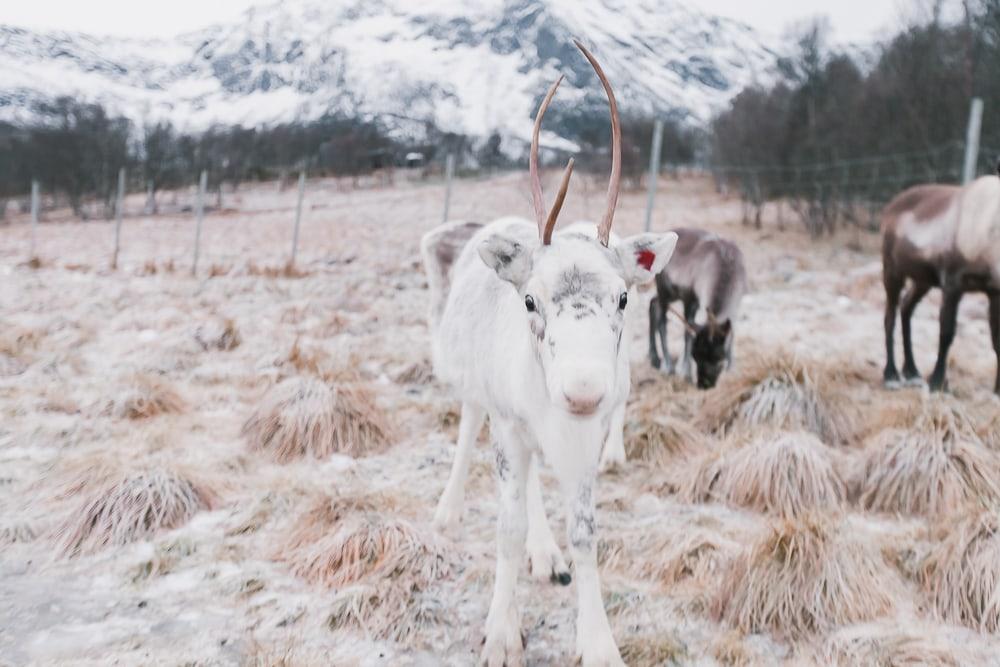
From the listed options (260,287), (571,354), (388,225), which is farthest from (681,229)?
(388,225)

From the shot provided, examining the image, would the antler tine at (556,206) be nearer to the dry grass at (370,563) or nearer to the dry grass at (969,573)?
the dry grass at (370,563)

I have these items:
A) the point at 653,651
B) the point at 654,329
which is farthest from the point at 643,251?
the point at 654,329

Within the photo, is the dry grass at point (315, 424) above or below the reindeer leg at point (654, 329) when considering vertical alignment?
below

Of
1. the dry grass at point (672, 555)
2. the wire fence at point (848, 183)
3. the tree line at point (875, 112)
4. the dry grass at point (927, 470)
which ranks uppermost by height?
the tree line at point (875, 112)

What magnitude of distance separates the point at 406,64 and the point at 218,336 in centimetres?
7118

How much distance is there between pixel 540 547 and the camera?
289 cm

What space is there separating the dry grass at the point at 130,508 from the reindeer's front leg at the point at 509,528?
165 centimetres

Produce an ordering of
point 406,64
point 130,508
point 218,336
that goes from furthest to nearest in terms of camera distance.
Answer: point 406,64 < point 218,336 < point 130,508

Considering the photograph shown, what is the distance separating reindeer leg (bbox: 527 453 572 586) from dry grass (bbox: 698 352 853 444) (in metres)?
1.77

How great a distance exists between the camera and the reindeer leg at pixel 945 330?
499 centimetres

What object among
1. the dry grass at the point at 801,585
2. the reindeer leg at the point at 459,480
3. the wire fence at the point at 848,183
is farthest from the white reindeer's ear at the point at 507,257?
the wire fence at the point at 848,183

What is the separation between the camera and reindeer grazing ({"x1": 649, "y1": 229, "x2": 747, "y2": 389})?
17.1ft

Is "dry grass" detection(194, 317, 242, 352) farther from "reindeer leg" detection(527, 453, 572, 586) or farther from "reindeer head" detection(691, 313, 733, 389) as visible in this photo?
"reindeer leg" detection(527, 453, 572, 586)

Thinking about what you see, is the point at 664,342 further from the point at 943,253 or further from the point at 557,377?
the point at 557,377
